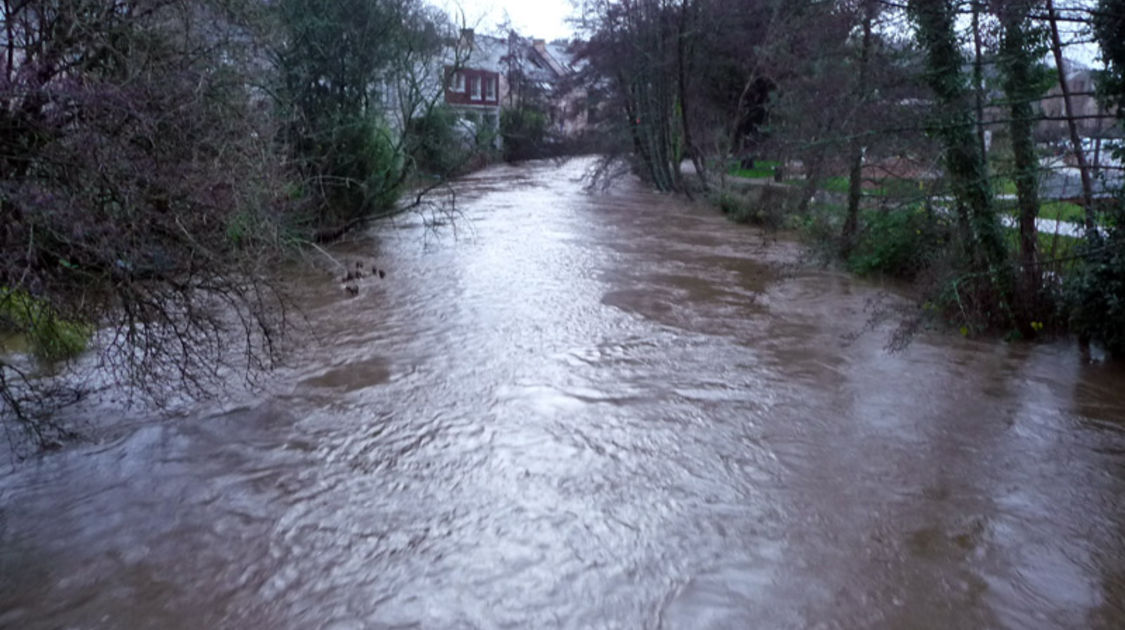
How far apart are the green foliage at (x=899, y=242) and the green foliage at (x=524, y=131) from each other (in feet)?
102

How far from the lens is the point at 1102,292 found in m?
10.1

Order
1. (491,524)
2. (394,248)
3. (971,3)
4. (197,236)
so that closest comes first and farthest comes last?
(197,236)
(491,524)
(971,3)
(394,248)

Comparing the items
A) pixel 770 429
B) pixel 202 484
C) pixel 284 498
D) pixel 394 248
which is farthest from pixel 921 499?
pixel 394 248

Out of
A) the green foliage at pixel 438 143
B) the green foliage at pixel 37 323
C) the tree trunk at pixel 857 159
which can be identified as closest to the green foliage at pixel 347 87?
the green foliage at pixel 438 143

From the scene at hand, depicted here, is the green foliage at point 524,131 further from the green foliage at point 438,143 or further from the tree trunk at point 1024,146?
the tree trunk at point 1024,146

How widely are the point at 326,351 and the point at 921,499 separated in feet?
22.2

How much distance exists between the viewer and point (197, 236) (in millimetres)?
5980

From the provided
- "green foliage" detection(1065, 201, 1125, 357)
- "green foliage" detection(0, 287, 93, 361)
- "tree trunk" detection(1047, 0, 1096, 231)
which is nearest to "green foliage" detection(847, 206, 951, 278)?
"tree trunk" detection(1047, 0, 1096, 231)

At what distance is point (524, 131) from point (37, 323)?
40922 millimetres

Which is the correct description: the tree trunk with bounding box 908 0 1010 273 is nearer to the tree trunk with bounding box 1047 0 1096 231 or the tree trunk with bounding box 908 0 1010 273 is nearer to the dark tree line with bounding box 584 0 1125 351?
the dark tree line with bounding box 584 0 1125 351

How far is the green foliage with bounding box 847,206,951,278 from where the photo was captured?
10.9 m

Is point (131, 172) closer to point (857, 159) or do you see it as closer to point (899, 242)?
point (857, 159)

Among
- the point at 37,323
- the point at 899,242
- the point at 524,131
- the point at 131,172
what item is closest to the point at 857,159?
the point at 899,242

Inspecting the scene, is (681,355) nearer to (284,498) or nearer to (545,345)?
(545,345)
